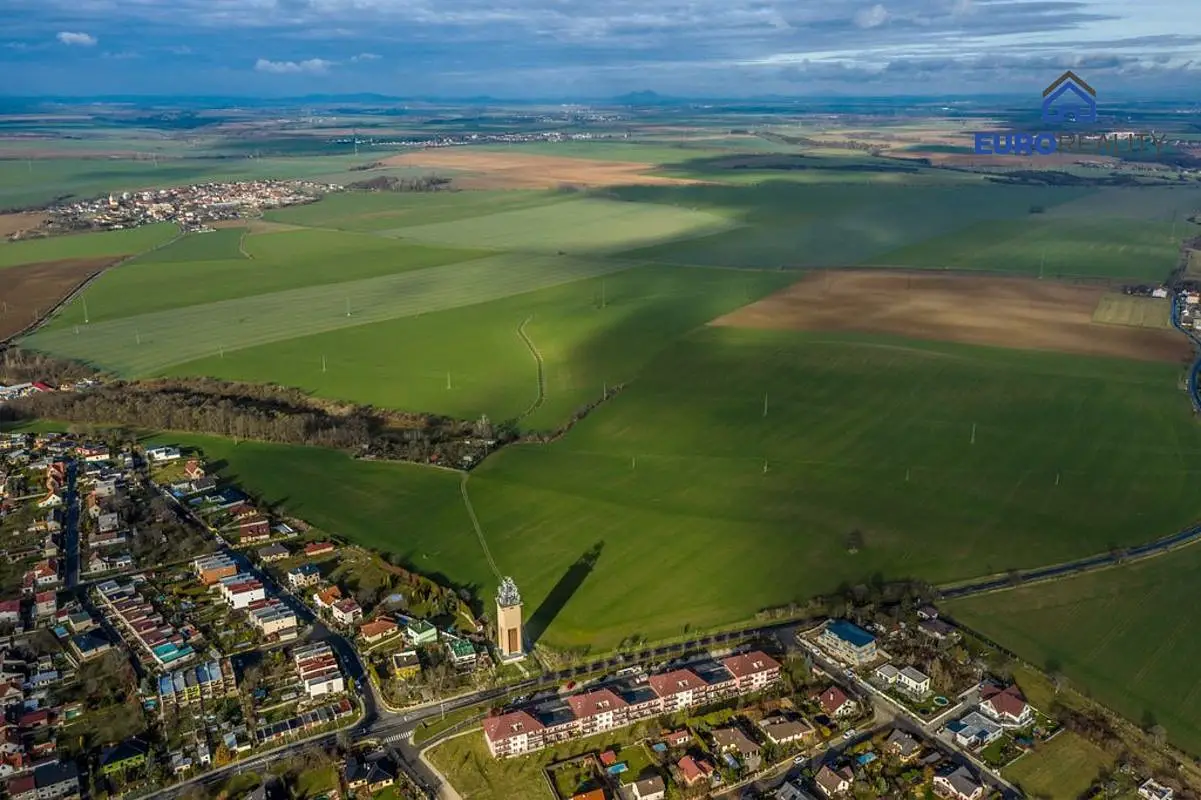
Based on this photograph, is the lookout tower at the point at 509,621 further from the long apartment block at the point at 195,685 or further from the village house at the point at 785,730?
the long apartment block at the point at 195,685

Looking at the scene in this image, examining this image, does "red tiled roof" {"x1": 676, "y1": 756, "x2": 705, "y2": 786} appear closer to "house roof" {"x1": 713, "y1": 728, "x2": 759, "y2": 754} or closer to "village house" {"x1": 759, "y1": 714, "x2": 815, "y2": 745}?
"house roof" {"x1": 713, "y1": 728, "x2": 759, "y2": 754}

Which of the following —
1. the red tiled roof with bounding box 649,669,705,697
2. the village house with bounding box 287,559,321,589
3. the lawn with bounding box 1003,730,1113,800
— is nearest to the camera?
the lawn with bounding box 1003,730,1113,800

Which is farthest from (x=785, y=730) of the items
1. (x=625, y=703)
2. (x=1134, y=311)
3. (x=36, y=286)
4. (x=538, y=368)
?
(x=36, y=286)

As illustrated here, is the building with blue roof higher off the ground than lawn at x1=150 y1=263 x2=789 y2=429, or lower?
lower

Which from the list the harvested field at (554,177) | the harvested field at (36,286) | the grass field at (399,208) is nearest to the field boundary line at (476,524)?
the harvested field at (36,286)

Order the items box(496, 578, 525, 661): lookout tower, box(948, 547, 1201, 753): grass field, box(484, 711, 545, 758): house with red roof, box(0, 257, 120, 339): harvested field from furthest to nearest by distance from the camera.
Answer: box(0, 257, 120, 339): harvested field < box(496, 578, 525, 661): lookout tower < box(948, 547, 1201, 753): grass field < box(484, 711, 545, 758): house with red roof

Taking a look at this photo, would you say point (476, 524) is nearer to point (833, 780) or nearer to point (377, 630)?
point (377, 630)

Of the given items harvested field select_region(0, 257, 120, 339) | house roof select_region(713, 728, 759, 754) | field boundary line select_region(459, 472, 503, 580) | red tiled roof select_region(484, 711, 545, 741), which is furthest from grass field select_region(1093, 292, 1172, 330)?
harvested field select_region(0, 257, 120, 339)
